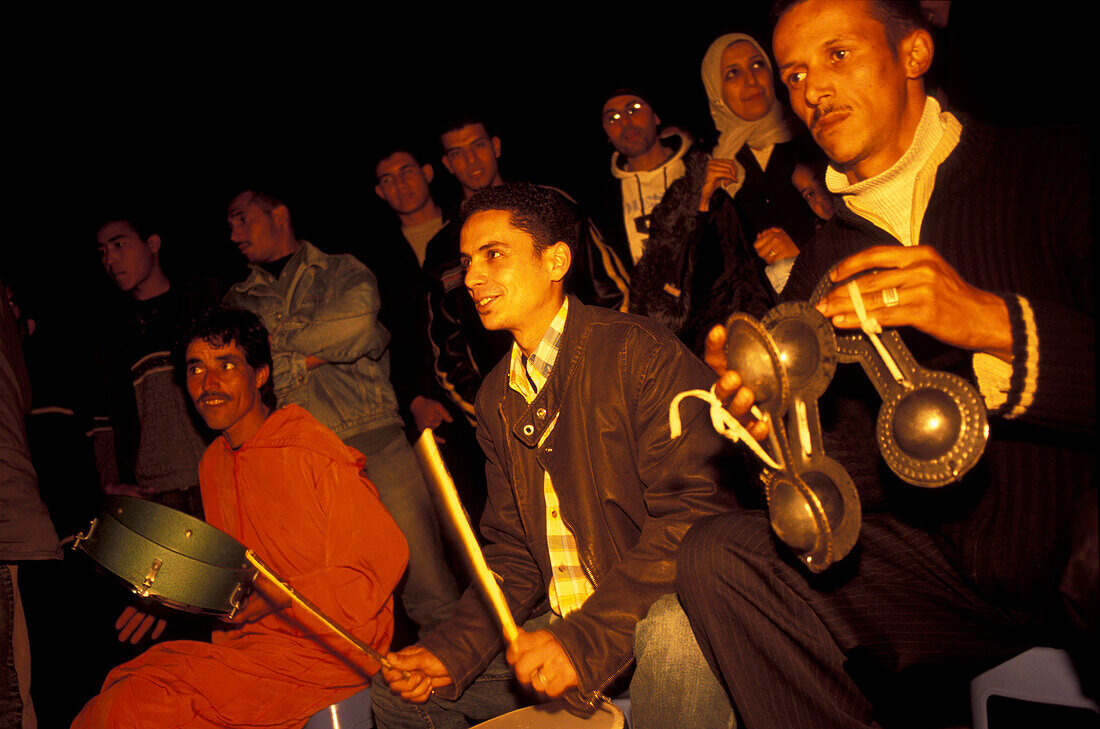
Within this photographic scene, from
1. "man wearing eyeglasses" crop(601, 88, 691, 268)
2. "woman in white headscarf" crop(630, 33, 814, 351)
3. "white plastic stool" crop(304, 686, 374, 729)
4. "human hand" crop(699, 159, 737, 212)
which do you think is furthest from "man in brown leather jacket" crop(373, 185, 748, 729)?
"man wearing eyeglasses" crop(601, 88, 691, 268)

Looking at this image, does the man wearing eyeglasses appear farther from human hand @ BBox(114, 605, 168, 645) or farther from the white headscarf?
human hand @ BBox(114, 605, 168, 645)

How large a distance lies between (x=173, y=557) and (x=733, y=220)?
2114 mm

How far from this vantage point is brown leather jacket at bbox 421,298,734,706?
169cm

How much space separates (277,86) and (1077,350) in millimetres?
5518

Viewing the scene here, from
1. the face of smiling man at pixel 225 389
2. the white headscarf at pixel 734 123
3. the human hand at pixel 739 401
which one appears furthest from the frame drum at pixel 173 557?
the white headscarf at pixel 734 123

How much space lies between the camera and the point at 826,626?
4.56ft

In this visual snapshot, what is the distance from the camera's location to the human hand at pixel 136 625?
2.69m

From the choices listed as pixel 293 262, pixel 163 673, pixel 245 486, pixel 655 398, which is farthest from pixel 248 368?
pixel 655 398

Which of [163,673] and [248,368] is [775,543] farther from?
[248,368]

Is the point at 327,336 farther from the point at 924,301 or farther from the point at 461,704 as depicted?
the point at 924,301

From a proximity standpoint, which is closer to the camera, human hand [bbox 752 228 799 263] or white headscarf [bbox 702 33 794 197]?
human hand [bbox 752 228 799 263]

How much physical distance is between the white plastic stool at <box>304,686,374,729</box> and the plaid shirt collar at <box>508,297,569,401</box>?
0.98 m

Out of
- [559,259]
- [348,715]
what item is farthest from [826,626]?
[348,715]

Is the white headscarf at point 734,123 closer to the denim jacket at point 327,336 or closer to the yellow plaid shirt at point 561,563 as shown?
the yellow plaid shirt at point 561,563
